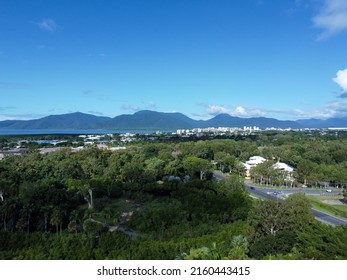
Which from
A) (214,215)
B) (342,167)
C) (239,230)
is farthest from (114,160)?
(342,167)

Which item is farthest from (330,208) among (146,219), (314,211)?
(146,219)

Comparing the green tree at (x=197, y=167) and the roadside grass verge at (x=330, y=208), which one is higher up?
the green tree at (x=197, y=167)

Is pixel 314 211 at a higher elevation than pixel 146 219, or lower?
lower

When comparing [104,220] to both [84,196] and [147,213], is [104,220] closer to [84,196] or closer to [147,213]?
[147,213]

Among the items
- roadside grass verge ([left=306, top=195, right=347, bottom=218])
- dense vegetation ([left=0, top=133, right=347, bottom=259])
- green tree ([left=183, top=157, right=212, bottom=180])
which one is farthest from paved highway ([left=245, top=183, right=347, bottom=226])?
green tree ([left=183, top=157, right=212, bottom=180])

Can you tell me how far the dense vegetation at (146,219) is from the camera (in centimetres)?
1258

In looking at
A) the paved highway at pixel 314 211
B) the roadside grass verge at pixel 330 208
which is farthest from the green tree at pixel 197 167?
the roadside grass verge at pixel 330 208

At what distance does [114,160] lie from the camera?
3659 centimetres

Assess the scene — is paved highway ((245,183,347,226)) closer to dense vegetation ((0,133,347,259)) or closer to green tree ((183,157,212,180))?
dense vegetation ((0,133,347,259))

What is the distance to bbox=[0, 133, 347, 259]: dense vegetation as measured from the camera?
12.6 m

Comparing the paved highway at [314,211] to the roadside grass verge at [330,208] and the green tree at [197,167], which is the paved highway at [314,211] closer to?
the roadside grass verge at [330,208]

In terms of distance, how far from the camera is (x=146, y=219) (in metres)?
18.2

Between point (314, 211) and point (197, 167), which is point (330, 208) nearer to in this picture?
point (314, 211)

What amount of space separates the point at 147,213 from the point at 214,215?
4.06 meters
